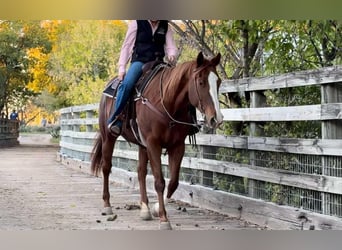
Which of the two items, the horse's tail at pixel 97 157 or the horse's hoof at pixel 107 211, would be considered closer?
the horse's hoof at pixel 107 211

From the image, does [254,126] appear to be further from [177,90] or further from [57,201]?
[57,201]

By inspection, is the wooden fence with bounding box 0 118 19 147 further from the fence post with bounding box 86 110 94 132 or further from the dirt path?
the fence post with bounding box 86 110 94 132

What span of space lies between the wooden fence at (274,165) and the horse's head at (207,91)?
0.46 metres

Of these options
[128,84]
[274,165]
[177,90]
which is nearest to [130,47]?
[128,84]

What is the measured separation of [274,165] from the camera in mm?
3143

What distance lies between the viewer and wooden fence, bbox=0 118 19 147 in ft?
13.0

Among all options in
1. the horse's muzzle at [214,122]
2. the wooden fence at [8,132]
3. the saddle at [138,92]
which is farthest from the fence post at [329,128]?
the wooden fence at [8,132]

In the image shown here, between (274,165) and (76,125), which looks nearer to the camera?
(274,165)

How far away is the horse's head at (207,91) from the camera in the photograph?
2.73m

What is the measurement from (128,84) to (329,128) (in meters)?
1.19

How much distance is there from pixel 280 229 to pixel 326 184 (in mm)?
410

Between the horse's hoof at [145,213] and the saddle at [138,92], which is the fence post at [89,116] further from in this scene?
the horse's hoof at [145,213]
